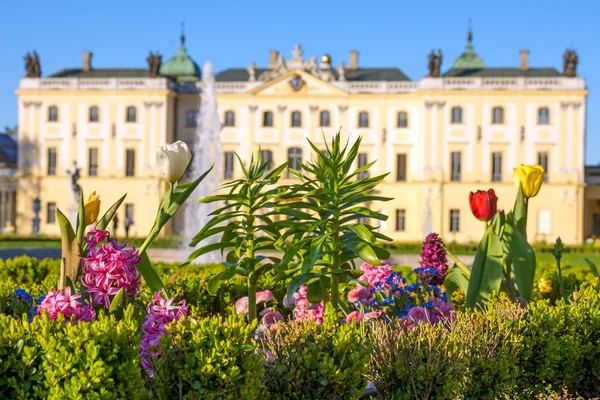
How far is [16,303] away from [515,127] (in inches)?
1751

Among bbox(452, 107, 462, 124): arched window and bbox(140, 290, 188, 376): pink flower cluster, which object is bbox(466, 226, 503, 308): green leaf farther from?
bbox(452, 107, 462, 124): arched window

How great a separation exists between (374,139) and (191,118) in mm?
9529

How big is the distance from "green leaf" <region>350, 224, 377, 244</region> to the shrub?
2.60ft

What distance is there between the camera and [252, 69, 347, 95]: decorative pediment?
4894 cm

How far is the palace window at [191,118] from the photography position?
50.1 m

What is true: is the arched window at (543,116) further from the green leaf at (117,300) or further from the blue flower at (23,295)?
the green leaf at (117,300)

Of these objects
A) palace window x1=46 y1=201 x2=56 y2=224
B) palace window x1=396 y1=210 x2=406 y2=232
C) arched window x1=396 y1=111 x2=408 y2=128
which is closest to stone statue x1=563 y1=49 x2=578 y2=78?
arched window x1=396 y1=111 x2=408 y2=128

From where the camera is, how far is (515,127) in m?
48.0

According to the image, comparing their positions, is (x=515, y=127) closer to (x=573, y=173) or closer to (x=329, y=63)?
(x=573, y=173)

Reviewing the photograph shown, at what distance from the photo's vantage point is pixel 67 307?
437cm

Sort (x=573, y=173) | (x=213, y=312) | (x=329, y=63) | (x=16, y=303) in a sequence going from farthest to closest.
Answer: (x=329, y=63) < (x=573, y=173) < (x=213, y=312) < (x=16, y=303)

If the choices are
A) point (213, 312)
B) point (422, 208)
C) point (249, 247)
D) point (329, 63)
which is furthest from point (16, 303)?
point (329, 63)

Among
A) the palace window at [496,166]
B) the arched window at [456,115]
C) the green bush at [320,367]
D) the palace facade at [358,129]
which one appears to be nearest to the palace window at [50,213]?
the palace facade at [358,129]

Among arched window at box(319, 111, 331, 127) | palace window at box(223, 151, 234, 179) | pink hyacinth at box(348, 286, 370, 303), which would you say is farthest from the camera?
palace window at box(223, 151, 234, 179)
